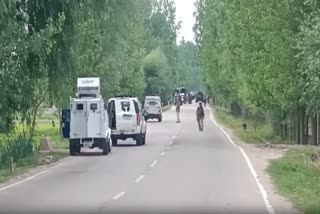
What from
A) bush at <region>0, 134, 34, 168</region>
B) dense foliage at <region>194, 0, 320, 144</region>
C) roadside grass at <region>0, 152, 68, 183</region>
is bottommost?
roadside grass at <region>0, 152, 68, 183</region>

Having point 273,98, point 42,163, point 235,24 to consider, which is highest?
point 235,24

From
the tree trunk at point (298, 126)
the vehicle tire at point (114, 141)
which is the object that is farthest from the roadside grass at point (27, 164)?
the tree trunk at point (298, 126)

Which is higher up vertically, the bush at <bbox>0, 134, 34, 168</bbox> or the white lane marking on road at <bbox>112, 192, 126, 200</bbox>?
the bush at <bbox>0, 134, 34, 168</bbox>

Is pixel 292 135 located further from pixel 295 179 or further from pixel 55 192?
pixel 55 192

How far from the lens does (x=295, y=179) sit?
22.9 m

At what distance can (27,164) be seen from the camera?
2889 centimetres

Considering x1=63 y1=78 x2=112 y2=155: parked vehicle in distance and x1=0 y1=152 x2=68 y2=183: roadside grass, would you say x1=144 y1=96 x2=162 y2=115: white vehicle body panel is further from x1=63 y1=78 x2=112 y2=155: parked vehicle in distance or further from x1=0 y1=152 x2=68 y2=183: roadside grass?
x1=63 y1=78 x2=112 y2=155: parked vehicle in distance

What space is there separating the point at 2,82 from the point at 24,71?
5.42ft

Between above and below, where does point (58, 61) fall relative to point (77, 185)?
above

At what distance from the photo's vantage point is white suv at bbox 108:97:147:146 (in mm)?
39750

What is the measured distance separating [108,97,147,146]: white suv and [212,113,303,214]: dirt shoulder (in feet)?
17.0

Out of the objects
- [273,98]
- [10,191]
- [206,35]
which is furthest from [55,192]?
[206,35]

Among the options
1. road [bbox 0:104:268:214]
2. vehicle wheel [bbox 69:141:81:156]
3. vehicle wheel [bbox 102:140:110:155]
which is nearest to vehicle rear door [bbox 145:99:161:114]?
road [bbox 0:104:268:214]

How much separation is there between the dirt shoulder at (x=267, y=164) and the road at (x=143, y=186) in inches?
13.2
